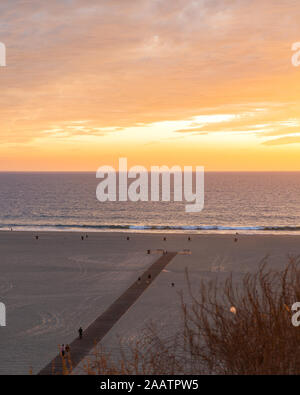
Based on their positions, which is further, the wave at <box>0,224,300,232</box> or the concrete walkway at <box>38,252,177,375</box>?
the wave at <box>0,224,300,232</box>

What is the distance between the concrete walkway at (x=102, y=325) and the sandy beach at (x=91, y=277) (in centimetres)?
51

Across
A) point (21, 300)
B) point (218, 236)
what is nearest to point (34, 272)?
point (21, 300)

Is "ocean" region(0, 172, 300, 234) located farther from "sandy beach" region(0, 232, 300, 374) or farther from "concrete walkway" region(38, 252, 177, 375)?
"concrete walkway" region(38, 252, 177, 375)

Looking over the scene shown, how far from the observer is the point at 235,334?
302 inches

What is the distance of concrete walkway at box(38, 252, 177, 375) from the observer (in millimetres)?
20672

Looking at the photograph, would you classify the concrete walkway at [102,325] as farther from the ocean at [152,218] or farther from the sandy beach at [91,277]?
the ocean at [152,218]

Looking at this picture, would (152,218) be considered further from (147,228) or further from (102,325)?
(102,325)

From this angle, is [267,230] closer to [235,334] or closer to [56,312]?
[56,312]

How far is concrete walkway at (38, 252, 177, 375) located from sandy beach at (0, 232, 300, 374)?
0.51 meters

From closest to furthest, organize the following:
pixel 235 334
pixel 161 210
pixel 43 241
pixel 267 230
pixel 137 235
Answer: pixel 235 334
pixel 43 241
pixel 137 235
pixel 267 230
pixel 161 210

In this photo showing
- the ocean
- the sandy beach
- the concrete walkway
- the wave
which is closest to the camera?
the concrete walkway

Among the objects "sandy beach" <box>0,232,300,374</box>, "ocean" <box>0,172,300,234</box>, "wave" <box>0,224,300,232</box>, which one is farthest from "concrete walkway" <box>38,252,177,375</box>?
"ocean" <box>0,172,300,234</box>

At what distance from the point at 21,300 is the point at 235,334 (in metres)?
27.7
